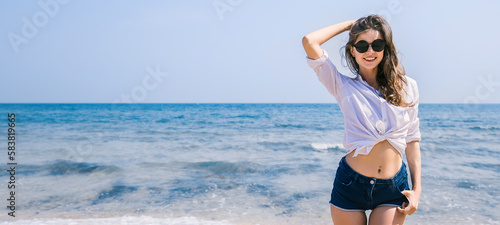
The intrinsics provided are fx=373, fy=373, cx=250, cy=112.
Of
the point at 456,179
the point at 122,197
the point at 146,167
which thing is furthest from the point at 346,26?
the point at 146,167

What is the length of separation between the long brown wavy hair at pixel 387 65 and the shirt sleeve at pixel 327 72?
233 millimetres

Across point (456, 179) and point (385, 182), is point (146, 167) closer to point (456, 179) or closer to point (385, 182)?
point (456, 179)

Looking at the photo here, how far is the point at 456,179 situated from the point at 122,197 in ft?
23.8

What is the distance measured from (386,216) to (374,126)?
1.85 feet

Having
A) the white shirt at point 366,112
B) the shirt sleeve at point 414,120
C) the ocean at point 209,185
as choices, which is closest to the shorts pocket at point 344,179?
the white shirt at point 366,112

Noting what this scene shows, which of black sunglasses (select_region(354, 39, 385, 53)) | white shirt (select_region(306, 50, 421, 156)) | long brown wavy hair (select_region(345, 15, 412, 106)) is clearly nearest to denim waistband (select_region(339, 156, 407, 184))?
white shirt (select_region(306, 50, 421, 156))

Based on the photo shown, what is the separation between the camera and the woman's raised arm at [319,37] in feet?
7.80

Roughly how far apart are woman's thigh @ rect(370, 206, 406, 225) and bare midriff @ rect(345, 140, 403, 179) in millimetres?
202

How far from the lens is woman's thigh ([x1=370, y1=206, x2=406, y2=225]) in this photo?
231 centimetres

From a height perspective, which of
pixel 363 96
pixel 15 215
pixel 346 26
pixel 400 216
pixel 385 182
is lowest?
pixel 15 215

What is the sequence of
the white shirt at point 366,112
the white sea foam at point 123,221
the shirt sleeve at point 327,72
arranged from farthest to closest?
the white sea foam at point 123,221 < the shirt sleeve at point 327,72 < the white shirt at point 366,112

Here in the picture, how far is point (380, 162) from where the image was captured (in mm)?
2328

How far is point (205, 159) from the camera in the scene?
11.4 metres

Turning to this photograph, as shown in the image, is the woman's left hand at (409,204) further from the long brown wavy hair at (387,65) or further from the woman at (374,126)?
the long brown wavy hair at (387,65)
